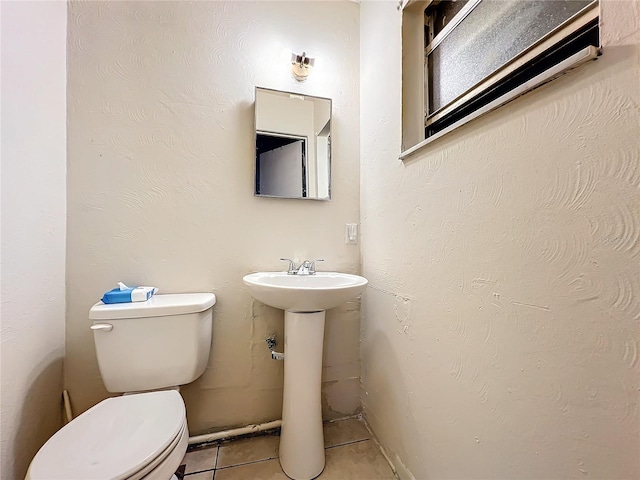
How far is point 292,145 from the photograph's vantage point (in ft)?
4.48

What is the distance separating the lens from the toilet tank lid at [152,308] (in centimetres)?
97

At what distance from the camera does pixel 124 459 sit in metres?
0.65

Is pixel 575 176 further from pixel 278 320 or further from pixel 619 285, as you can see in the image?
pixel 278 320

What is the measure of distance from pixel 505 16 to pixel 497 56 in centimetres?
11

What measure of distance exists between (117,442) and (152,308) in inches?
16.5

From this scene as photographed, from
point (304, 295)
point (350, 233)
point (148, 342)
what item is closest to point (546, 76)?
point (304, 295)

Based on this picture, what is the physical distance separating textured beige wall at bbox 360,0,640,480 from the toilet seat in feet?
2.66

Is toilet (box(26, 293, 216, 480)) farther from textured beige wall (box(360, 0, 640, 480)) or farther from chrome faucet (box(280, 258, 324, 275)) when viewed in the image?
textured beige wall (box(360, 0, 640, 480))

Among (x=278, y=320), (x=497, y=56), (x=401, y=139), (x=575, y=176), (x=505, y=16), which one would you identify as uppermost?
(x=505, y=16)

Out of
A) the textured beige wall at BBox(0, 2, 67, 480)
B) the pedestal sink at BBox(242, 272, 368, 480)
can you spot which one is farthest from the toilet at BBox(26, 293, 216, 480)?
the pedestal sink at BBox(242, 272, 368, 480)

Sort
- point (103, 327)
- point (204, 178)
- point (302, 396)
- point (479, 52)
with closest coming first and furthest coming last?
point (479, 52), point (103, 327), point (302, 396), point (204, 178)

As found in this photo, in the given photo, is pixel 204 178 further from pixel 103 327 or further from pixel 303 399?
pixel 303 399

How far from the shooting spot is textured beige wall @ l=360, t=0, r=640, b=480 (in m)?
0.46

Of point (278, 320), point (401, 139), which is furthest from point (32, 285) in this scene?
point (401, 139)
